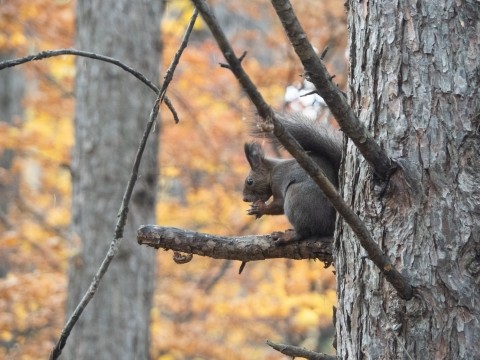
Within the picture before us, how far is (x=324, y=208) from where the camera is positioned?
2854 millimetres

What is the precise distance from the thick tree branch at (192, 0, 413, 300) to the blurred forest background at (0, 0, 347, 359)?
4.38 m

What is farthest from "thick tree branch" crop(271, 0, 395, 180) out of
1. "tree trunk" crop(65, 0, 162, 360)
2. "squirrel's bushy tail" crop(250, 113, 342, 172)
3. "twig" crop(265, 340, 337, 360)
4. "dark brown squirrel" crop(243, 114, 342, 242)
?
"tree trunk" crop(65, 0, 162, 360)

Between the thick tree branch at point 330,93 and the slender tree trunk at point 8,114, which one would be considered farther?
the slender tree trunk at point 8,114

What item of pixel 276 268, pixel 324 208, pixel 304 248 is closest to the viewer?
pixel 304 248

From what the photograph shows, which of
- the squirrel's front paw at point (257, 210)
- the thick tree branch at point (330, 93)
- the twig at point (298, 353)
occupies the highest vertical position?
the thick tree branch at point (330, 93)

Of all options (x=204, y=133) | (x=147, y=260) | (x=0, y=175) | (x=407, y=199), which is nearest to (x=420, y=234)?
(x=407, y=199)

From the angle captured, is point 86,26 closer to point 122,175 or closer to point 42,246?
point 122,175

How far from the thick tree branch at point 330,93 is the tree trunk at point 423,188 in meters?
0.06

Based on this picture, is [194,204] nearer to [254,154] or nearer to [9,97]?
[9,97]

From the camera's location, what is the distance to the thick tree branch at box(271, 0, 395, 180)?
4.07 feet

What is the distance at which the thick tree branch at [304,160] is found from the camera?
1.10m

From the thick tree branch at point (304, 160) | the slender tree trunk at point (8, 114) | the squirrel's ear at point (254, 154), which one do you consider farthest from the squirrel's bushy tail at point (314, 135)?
the slender tree trunk at point (8, 114)

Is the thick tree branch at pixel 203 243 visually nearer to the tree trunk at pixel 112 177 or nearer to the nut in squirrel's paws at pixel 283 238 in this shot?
the nut in squirrel's paws at pixel 283 238

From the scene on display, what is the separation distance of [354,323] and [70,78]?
8335 mm
